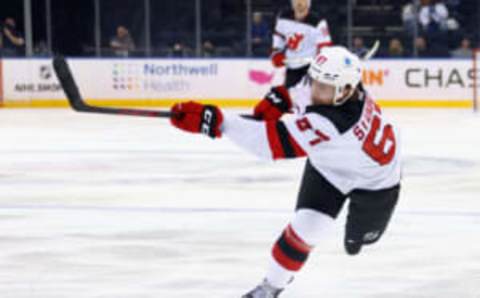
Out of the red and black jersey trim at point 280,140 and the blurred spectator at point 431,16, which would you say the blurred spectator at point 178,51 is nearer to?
the blurred spectator at point 431,16

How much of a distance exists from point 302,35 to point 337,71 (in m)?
4.92

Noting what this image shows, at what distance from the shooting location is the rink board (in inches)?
544

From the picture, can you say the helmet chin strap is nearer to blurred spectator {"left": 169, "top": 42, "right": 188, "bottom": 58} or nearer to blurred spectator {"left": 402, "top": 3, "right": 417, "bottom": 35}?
blurred spectator {"left": 169, "top": 42, "right": 188, "bottom": 58}

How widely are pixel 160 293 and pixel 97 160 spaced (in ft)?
14.7

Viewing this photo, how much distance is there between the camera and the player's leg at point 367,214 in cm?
369

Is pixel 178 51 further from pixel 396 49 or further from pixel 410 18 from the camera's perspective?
pixel 410 18

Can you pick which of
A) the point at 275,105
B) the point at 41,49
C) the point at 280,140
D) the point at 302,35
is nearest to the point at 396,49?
the point at 41,49

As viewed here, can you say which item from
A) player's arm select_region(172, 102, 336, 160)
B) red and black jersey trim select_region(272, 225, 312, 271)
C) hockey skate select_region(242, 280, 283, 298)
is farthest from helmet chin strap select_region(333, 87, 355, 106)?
hockey skate select_region(242, 280, 283, 298)

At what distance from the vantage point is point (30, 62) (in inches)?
549

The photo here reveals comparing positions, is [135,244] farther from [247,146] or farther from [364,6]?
[364,6]

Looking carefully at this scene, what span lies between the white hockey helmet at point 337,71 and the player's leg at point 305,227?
1.05 ft

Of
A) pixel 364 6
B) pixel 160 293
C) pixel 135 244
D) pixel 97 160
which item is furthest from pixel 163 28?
pixel 160 293

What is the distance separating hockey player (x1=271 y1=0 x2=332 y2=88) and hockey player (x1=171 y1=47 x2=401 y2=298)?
14.8 ft

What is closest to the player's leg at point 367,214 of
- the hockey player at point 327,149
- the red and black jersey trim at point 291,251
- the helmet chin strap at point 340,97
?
the hockey player at point 327,149
